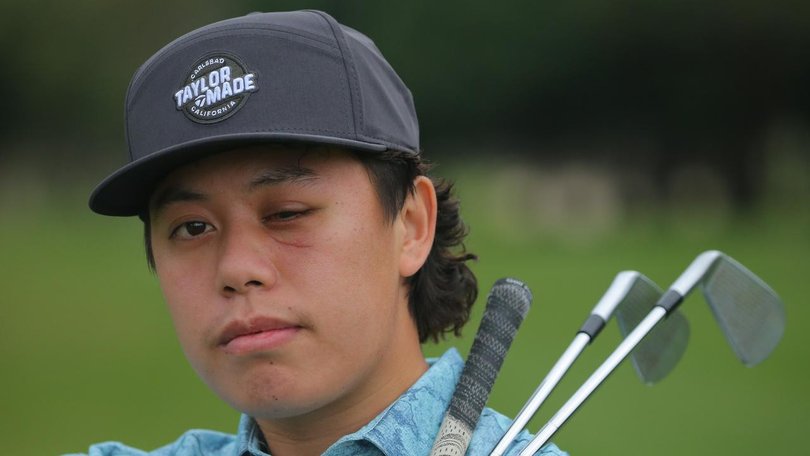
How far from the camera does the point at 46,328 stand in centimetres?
1231

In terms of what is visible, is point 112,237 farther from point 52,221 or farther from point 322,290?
point 322,290

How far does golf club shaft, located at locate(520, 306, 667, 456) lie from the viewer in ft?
6.82

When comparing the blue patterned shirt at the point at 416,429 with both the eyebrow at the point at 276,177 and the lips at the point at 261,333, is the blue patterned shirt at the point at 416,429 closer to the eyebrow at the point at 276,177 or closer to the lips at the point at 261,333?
the lips at the point at 261,333

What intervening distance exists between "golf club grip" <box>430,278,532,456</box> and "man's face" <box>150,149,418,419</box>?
0.16 metres

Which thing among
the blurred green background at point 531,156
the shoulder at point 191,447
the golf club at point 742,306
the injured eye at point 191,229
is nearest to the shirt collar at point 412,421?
the shoulder at point 191,447

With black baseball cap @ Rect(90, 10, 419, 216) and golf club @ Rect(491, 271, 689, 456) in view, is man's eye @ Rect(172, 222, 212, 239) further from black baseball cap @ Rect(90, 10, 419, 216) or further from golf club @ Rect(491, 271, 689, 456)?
golf club @ Rect(491, 271, 689, 456)

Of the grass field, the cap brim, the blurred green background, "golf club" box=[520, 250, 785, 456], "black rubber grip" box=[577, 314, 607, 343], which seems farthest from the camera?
the blurred green background

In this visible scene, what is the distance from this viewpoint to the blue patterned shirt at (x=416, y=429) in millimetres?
2113

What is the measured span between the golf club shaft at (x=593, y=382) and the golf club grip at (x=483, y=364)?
0.10 metres

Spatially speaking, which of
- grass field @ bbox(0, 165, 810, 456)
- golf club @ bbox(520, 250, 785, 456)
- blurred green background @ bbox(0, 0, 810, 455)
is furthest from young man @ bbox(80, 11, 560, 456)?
blurred green background @ bbox(0, 0, 810, 455)

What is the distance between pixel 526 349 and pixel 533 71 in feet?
45.2

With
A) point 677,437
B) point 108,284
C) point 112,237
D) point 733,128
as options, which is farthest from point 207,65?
point 733,128

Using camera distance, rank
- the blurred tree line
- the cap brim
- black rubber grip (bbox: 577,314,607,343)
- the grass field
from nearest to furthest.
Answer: the cap brim
black rubber grip (bbox: 577,314,607,343)
the grass field
the blurred tree line

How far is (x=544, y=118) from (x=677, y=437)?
15518mm
